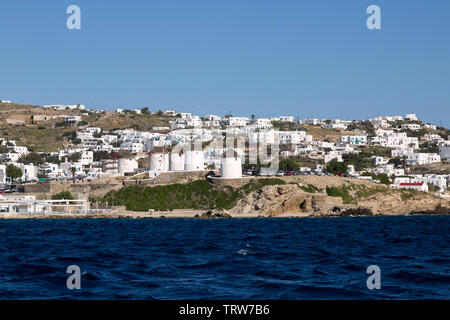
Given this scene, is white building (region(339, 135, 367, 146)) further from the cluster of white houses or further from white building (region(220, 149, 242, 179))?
white building (region(220, 149, 242, 179))

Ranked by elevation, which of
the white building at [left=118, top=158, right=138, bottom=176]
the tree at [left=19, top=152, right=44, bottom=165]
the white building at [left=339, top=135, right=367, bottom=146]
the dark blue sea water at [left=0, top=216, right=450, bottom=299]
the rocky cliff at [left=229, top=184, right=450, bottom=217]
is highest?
the white building at [left=339, top=135, right=367, bottom=146]

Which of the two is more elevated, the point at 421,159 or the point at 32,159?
the point at 32,159

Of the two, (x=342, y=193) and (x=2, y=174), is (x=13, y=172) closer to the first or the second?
(x=2, y=174)

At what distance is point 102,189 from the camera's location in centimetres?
9831

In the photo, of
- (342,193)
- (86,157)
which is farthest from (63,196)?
(86,157)

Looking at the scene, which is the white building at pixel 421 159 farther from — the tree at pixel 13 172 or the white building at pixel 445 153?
the tree at pixel 13 172

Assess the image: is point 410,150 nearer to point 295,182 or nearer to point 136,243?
point 295,182

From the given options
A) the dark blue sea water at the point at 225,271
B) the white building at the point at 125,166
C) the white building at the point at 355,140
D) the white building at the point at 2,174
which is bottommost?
the dark blue sea water at the point at 225,271

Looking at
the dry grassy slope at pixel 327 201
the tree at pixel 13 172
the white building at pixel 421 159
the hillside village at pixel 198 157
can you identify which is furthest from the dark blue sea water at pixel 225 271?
the white building at pixel 421 159

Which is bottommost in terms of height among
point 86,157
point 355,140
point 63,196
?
point 63,196

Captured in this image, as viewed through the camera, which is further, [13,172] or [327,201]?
[13,172]

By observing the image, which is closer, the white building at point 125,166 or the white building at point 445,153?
the white building at point 125,166

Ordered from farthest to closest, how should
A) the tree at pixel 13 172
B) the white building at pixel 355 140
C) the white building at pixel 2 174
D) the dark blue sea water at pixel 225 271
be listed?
the white building at pixel 355 140, the tree at pixel 13 172, the white building at pixel 2 174, the dark blue sea water at pixel 225 271

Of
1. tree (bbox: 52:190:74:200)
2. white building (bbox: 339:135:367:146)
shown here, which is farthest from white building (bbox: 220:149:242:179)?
white building (bbox: 339:135:367:146)
